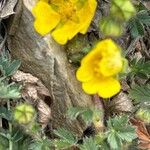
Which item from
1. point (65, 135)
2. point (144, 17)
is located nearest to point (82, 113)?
point (65, 135)

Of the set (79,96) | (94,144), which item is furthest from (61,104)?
(94,144)

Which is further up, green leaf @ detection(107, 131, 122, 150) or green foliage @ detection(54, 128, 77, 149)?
green foliage @ detection(54, 128, 77, 149)

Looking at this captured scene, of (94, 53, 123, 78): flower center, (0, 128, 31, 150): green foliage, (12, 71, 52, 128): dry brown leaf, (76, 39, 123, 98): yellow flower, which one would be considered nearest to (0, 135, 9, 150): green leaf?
(0, 128, 31, 150): green foliage

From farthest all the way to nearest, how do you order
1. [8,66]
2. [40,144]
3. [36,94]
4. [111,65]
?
[36,94] < [8,66] < [40,144] < [111,65]

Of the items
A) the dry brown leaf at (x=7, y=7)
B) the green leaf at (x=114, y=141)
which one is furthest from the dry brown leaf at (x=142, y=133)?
the dry brown leaf at (x=7, y=7)

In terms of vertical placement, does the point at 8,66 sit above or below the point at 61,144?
above

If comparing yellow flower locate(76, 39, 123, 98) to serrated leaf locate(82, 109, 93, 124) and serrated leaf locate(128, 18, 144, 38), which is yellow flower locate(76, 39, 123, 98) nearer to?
serrated leaf locate(82, 109, 93, 124)

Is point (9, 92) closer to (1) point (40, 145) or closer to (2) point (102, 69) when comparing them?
(1) point (40, 145)
